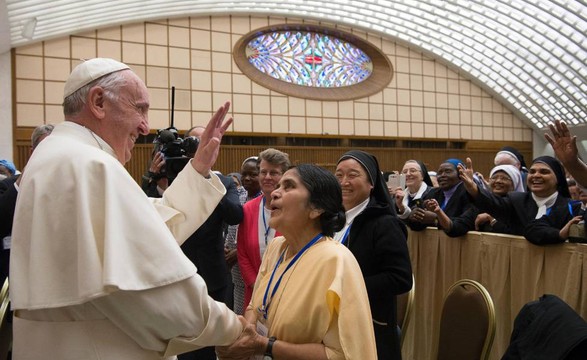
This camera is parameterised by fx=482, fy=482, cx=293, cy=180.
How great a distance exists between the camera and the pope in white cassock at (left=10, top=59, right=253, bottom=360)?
1184 mm

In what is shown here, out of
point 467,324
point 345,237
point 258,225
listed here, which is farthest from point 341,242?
point 258,225

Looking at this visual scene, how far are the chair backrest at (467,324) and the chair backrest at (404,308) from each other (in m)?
0.31

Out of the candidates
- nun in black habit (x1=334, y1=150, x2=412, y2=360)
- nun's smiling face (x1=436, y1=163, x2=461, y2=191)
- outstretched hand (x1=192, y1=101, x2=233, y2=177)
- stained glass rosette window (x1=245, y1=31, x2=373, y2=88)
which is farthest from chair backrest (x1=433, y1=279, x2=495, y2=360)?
stained glass rosette window (x1=245, y1=31, x2=373, y2=88)

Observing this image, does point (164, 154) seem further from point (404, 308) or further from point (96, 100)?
point (404, 308)

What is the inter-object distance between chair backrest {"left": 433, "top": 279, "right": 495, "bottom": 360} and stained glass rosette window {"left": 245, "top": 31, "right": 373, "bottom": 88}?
15305 millimetres

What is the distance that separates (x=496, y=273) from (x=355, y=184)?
157cm

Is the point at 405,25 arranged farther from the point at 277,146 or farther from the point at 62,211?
the point at 62,211

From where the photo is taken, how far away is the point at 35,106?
44.5 feet

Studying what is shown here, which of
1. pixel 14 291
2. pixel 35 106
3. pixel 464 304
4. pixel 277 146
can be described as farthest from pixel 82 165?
pixel 277 146

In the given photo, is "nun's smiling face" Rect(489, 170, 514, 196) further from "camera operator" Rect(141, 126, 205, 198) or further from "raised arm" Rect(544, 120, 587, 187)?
"camera operator" Rect(141, 126, 205, 198)

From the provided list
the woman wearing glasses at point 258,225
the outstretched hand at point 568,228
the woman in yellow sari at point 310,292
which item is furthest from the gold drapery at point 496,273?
the woman in yellow sari at point 310,292

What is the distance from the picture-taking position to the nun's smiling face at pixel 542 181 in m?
3.69

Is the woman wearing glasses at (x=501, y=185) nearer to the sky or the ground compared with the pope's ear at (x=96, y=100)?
nearer to the ground

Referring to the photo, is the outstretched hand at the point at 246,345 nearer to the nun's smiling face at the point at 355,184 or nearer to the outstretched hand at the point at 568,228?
the nun's smiling face at the point at 355,184
